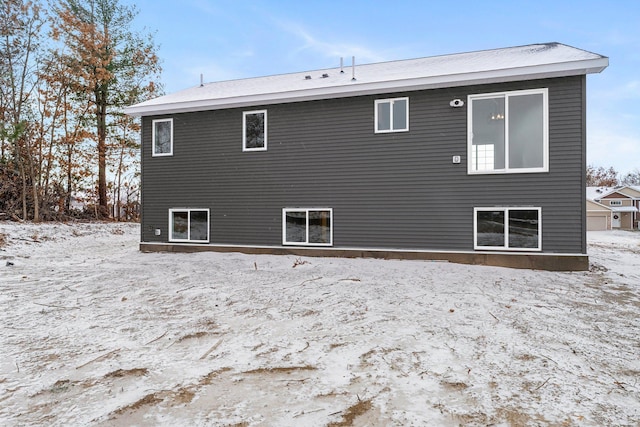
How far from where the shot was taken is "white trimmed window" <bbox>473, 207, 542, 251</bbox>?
7.32 m

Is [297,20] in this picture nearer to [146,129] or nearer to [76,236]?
[146,129]

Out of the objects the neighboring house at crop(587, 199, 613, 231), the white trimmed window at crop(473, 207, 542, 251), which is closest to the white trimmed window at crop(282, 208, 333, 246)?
the white trimmed window at crop(473, 207, 542, 251)

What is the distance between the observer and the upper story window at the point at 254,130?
30.0ft

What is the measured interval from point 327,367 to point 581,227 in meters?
6.59

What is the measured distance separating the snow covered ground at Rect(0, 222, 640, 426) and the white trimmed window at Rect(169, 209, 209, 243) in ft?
11.8

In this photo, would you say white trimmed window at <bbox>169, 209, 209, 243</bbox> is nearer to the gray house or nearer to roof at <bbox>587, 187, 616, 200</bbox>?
the gray house

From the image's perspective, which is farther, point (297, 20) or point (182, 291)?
point (297, 20)

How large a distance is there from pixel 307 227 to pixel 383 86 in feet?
11.7

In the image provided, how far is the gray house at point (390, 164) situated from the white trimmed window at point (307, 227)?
0.03 m

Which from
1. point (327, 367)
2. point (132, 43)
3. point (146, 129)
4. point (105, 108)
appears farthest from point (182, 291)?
point (132, 43)

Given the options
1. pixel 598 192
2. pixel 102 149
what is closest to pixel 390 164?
pixel 102 149

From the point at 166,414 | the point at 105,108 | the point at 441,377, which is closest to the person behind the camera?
the point at 166,414

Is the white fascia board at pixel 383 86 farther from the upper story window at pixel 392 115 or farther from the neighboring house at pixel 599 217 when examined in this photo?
the neighboring house at pixel 599 217

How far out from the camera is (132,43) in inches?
652
